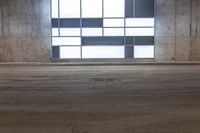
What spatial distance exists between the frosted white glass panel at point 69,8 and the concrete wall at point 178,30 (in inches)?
127

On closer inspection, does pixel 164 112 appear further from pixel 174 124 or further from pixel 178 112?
pixel 174 124

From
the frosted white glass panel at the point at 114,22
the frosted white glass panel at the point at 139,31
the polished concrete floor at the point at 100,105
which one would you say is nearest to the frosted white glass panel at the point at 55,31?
the frosted white glass panel at the point at 114,22

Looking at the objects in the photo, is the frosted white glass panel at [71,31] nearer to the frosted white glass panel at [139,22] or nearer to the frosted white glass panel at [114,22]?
the frosted white glass panel at [114,22]

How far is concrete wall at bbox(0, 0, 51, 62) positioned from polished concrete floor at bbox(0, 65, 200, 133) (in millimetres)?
5564

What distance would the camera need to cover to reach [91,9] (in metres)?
15.4

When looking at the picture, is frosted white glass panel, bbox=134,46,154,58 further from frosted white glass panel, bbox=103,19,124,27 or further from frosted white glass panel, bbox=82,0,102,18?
frosted white glass panel, bbox=82,0,102,18

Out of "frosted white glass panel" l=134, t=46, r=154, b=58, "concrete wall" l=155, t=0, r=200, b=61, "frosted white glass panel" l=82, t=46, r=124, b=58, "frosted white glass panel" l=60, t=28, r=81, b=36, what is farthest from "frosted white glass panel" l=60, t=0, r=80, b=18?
"concrete wall" l=155, t=0, r=200, b=61

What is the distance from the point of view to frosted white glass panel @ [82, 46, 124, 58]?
1552 centimetres

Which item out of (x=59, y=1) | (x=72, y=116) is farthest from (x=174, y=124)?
(x=59, y=1)

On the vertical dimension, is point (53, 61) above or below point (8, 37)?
below

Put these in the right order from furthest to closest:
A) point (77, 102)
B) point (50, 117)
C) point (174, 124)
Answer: point (77, 102), point (50, 117), point (174, 124)

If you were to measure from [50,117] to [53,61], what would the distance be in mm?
10309

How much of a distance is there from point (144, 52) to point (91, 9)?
109 inches

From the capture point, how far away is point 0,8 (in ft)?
51.4
